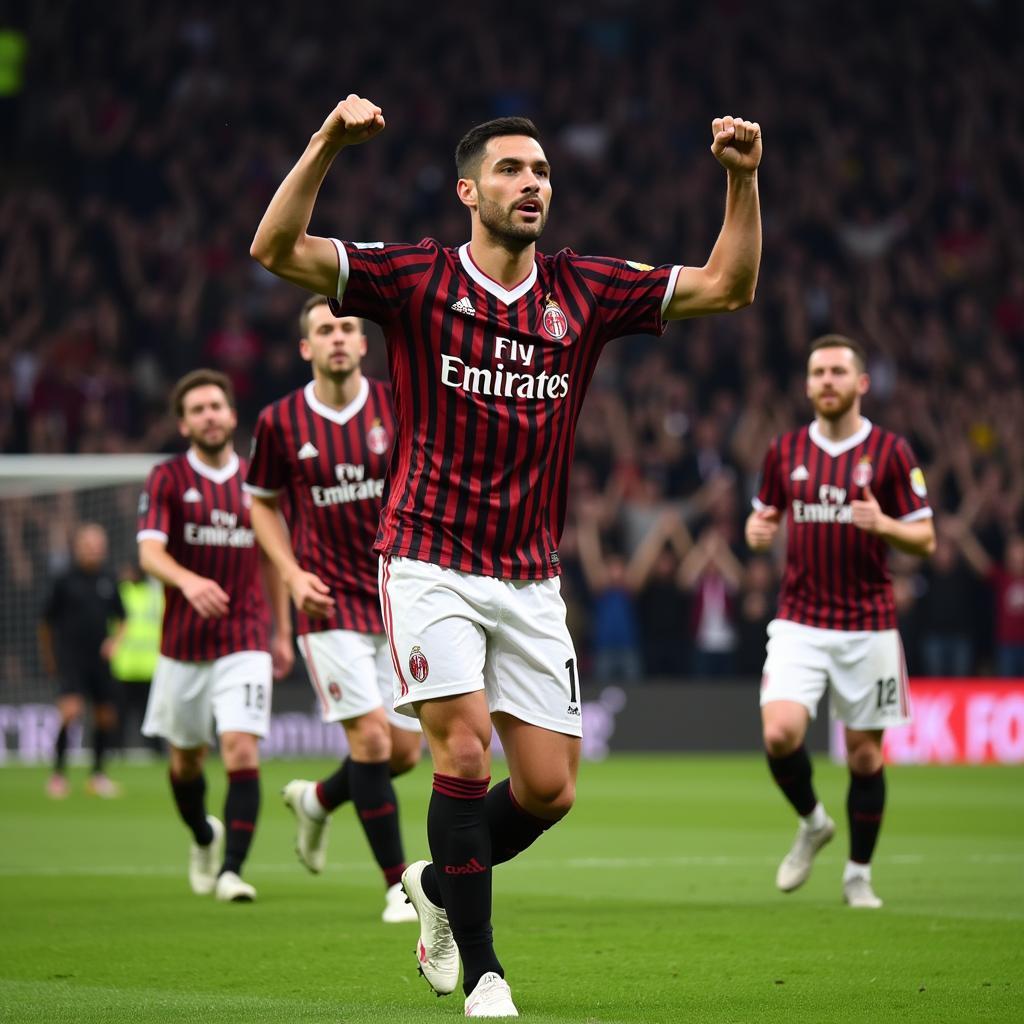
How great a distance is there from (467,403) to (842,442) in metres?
4.02

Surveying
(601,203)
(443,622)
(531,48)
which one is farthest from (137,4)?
(443,622)

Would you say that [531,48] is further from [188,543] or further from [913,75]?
[188,543]

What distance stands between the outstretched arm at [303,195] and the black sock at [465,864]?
5.09 ft

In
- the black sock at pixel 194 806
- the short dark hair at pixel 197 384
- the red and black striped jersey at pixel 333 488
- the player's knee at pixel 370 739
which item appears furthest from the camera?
the short dark hair at pixel 197 384

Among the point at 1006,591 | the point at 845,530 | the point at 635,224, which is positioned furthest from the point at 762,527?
the point at 635,224

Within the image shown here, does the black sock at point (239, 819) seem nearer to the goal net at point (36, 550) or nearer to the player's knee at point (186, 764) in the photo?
the player's knee at point (186, 764)

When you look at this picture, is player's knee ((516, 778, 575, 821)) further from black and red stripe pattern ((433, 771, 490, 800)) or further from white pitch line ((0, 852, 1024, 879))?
white pitch line ((0, 852, 1024, 879))

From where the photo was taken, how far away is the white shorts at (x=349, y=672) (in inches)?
337

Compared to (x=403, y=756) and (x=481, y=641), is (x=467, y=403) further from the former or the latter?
(x=403, y=756)

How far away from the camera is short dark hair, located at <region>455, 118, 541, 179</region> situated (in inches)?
231

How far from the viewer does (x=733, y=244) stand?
583cm

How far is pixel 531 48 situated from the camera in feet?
91.9

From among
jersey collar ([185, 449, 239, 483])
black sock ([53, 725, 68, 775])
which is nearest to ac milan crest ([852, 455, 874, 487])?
jersey collar ([185, 449, 239, 483])

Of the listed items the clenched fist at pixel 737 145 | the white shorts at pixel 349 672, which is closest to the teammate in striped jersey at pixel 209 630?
the white shorts at pixel 349 672
